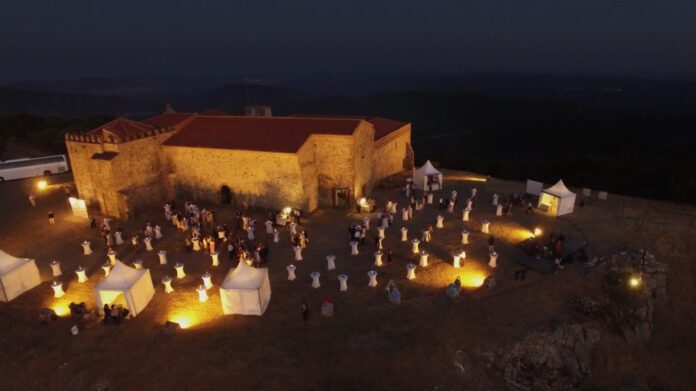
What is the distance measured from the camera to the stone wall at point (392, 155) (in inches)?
1148

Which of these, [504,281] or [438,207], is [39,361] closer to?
[504,281]

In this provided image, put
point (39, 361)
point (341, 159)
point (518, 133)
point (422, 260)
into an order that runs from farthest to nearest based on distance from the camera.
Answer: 1. point (518, 133)
2. point (341, 159)
3. point (422, 260)
4. point (39, 361)

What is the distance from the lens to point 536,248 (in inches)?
717

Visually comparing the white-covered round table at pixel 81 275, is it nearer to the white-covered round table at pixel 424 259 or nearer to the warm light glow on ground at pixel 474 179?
the white-covered round table at pixel 424 259

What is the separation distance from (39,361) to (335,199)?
16175mm

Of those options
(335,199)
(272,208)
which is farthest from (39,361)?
(335,199)

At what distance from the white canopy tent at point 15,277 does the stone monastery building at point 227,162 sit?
22.0 feet

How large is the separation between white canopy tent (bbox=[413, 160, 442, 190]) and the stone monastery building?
11.6 ft

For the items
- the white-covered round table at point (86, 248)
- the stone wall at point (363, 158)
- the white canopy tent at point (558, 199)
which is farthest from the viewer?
the stone wall at point (363, 158)

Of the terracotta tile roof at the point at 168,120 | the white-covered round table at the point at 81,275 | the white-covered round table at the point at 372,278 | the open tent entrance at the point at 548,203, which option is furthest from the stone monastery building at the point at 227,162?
the open tent entrance at the point at 548,203

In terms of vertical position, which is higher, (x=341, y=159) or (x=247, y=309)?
(x=341, y=159)

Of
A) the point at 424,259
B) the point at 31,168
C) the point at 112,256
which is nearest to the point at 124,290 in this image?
the point at 112,256

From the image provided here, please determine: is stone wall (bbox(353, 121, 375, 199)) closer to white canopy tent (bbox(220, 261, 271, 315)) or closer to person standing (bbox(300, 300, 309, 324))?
white canopy tent (bbox(220, 261, 271, 315))

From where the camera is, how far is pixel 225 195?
85.1ft
